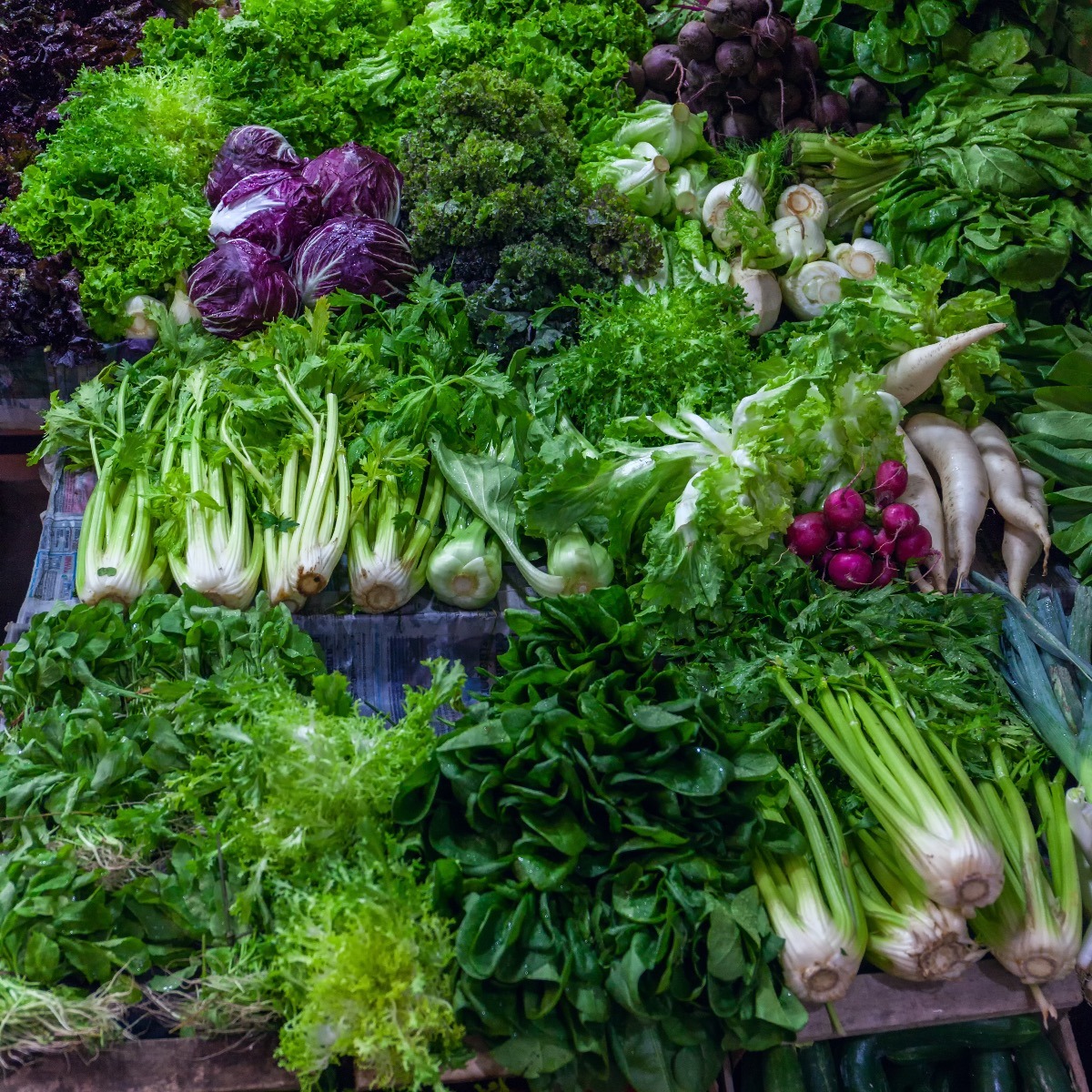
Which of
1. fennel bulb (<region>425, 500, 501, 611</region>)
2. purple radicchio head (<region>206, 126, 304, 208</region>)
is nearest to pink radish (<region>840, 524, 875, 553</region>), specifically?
fennel bulb (<region>425, 500, 501, 611</region>)

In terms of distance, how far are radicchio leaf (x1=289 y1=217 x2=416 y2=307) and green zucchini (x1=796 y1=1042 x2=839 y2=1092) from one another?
2.67 m

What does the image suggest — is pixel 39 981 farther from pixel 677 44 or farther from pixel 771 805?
pixel 677 44

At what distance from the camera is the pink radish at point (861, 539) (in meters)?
2.57

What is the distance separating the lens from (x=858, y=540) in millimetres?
2572

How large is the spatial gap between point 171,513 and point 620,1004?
70.7 inches

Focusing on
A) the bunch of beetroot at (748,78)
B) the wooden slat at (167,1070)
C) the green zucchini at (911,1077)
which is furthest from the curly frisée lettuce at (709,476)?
the bunch of beetroot at (748,78)

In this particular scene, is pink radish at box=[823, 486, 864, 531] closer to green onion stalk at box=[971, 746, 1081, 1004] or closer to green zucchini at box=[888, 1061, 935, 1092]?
green onion stalk at box=[971, 746, 1081, 1004]

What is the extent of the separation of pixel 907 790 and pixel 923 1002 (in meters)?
0.45

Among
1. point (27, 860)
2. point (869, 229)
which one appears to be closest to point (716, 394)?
point (869, 229)

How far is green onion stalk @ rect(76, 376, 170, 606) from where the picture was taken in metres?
2.57

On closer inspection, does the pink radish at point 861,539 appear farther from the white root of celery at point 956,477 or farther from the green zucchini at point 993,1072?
the green zucchini at point 993,1072

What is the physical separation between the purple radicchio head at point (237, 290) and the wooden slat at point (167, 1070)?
7.36 feet

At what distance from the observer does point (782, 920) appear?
1.84m

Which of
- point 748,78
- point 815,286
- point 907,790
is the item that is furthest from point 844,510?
point 748,78
